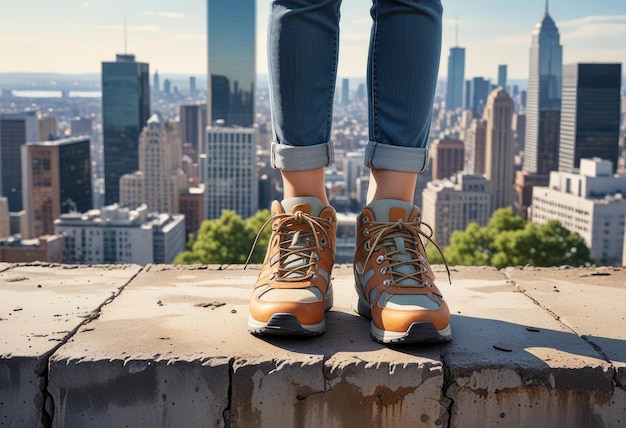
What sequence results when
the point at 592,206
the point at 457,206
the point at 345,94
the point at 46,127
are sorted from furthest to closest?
1. the point at 345,94
2. the point at 46,127
3. the point at 457,206
4. the point at 592,206

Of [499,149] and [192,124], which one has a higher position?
[192,124]

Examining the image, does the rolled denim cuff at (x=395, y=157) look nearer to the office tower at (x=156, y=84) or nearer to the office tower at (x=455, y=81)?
the office tower at (x=156, y=84)

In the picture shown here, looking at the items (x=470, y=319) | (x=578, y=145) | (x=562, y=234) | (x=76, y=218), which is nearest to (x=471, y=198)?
(x=578, y=145)

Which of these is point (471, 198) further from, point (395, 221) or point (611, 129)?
point (395, 221)

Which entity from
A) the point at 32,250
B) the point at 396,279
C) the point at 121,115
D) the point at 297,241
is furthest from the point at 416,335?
the point at 121,115

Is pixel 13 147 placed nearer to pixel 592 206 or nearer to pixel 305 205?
pixel 592 206

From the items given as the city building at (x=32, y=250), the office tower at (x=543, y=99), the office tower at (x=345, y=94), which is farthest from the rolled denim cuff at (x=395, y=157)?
the office tower at (x=345, y=94)
